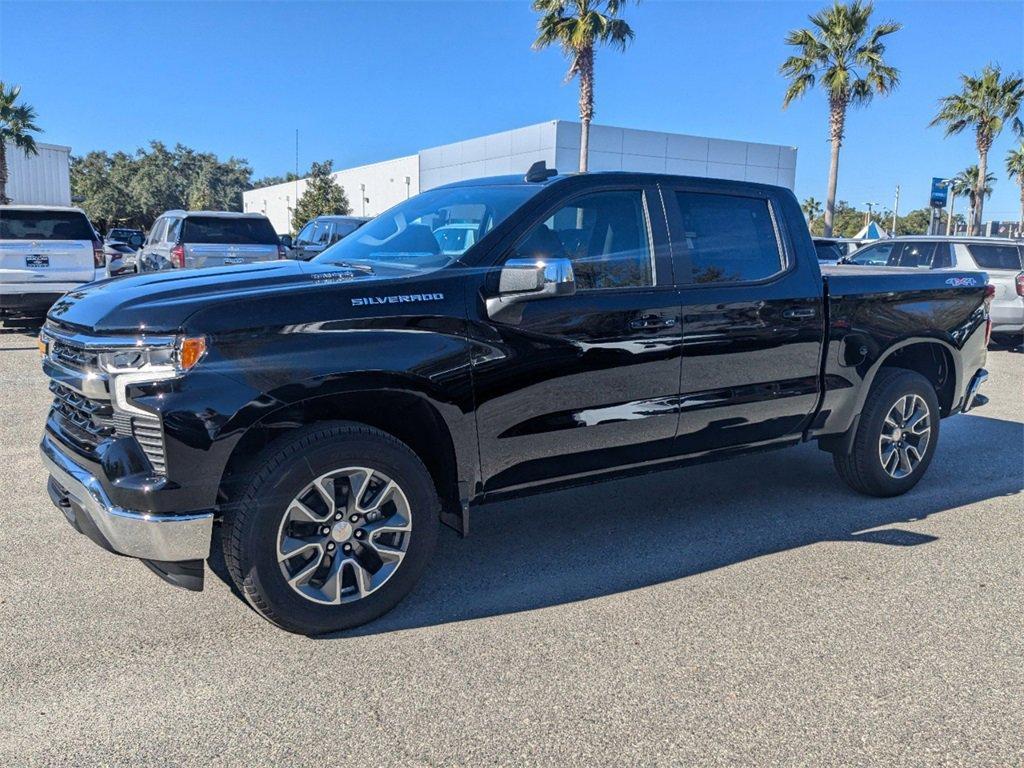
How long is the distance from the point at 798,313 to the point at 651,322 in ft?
3.68

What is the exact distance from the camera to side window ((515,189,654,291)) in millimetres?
4000

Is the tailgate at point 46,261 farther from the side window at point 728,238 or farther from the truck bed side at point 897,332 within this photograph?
the truck bed side at point 897,332

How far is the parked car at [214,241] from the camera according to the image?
13.3 meters

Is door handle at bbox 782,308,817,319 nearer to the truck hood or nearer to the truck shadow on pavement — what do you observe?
the truck shadow on pavement

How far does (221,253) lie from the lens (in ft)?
44.4

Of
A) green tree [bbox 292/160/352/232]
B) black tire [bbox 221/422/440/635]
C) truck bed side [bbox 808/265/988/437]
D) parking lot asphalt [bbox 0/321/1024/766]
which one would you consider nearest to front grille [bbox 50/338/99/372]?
black tire [bbox 221/422/440/635]

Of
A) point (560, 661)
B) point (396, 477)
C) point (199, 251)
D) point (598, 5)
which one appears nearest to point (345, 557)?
point (396, 477)

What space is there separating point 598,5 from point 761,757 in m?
26.9

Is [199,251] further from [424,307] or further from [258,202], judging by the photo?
[258,202]

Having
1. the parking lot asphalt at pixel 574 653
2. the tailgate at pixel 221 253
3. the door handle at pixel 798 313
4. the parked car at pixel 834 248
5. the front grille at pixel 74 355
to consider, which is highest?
the parked car at pixel 834 248

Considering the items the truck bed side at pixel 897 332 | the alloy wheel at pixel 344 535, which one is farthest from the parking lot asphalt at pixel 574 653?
the truck bed side at pixel 897 332

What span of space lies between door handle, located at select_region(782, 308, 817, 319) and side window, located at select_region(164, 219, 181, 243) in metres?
11.4

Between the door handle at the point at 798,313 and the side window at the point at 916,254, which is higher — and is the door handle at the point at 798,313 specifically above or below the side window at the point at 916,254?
below

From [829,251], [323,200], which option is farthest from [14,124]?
[829,251]
